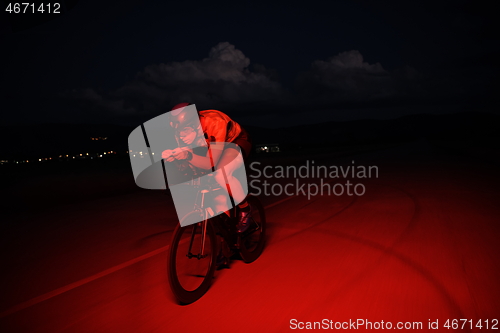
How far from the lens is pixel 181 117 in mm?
3545

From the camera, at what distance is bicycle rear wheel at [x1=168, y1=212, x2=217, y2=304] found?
137 inches

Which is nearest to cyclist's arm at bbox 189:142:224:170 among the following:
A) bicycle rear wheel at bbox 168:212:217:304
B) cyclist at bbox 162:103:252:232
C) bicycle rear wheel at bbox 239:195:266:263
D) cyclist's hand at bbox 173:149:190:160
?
cyclist at bbox 162:103:252:232

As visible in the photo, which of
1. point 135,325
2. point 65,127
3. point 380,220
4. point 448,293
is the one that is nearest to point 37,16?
point 135,325

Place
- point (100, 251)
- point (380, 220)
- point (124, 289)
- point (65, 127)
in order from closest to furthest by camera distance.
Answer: point (124, 289) < point (100, 251) < point (380, 220) < point (65, 127)

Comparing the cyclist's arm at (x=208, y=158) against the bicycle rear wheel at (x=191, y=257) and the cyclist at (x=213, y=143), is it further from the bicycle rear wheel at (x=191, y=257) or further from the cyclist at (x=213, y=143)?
the bicycle rear wheel at (x=191, y=257)

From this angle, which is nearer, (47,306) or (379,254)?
(47,306)

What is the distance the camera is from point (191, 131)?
3660 mm

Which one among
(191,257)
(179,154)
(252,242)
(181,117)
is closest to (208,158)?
(179,154)

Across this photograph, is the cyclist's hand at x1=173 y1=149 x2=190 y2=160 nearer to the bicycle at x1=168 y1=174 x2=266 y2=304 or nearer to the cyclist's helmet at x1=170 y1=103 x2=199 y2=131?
the cyclist's helmet at x1=170 y1=103 x2=199 y2=131

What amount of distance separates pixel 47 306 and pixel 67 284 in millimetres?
599

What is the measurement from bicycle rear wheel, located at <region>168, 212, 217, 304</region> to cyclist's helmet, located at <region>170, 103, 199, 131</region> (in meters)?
0.96

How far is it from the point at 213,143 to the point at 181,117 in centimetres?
48

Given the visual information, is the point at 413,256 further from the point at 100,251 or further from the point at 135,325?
the point at 100,251

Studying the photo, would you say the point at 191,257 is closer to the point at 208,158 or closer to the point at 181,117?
the point at 208,158
